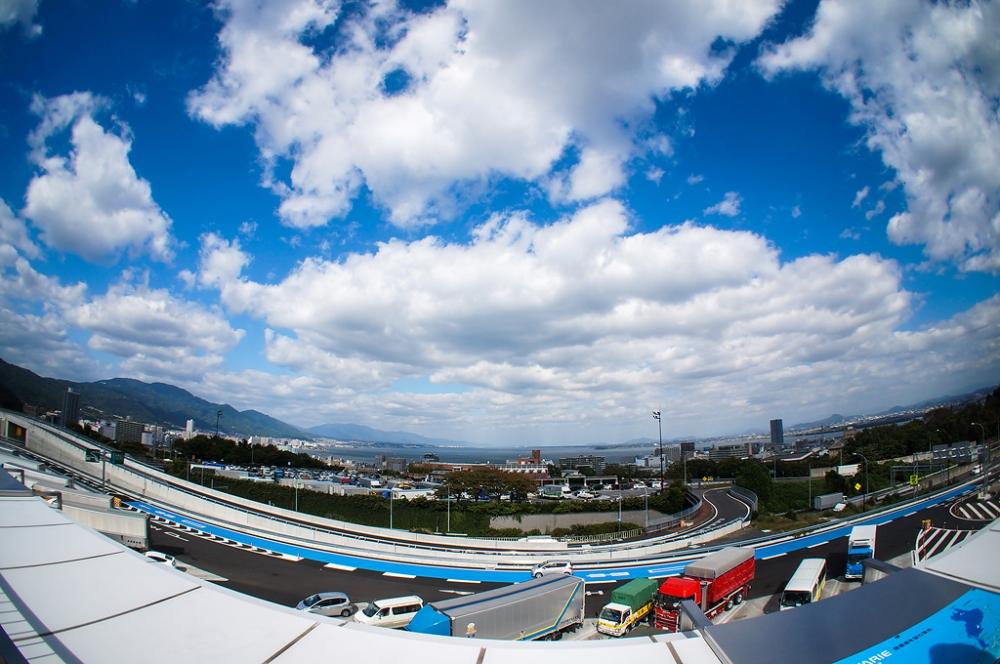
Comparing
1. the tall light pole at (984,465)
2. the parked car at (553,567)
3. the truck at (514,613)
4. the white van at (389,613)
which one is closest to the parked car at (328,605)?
the white van at (389,613)

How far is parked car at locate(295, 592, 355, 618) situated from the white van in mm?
1326

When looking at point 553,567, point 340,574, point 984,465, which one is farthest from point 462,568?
point 984,465

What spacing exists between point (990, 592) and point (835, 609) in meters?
2.66

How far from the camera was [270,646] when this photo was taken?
3.15 meters

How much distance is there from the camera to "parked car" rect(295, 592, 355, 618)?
45.7 feet

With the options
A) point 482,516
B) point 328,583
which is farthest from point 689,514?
point 328,583

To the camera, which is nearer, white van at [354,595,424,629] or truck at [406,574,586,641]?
truck at [406,574,586,641]

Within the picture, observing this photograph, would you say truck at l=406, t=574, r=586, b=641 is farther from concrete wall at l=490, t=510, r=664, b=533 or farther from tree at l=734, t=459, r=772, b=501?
tree at l=734, t=459, r=772, b=501

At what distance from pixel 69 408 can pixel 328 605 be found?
280 feet

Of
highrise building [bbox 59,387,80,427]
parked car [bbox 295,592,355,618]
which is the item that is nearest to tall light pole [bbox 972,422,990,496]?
parked car [bbox 295,592,355,618]

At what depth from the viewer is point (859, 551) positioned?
1831 centimetres

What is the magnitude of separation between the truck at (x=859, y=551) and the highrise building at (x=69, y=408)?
303 ft

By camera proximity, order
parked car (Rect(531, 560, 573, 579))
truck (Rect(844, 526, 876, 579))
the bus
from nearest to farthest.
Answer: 1. the bus
2. truck (Rect(844, 526, 876, 579))
3. parked car (Rect(531, 560, 573, 579))

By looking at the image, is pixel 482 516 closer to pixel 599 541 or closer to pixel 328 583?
pixel 599 541
